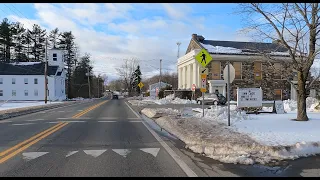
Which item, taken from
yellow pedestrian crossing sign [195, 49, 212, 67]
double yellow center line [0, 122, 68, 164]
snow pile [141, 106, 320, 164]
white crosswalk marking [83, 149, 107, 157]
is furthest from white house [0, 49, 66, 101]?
white crosswalk marking [83, 149, 107, 157]

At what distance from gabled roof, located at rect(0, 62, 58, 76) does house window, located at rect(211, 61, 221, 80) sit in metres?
36.7

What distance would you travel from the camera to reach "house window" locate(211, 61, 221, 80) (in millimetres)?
51031

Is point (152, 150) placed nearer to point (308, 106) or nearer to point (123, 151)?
point (123, 151)

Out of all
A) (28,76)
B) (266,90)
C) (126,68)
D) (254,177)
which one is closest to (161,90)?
(266,90)

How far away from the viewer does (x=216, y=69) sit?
168ft

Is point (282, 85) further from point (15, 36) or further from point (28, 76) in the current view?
point (15, 36)

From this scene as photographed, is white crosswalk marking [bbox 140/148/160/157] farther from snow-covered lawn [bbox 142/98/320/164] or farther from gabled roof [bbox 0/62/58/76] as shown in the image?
gabled roof [bbox 0/62/58/76]

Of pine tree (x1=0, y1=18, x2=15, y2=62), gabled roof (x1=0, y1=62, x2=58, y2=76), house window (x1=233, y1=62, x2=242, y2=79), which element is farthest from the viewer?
pine tree (x1=0, y1=18, x2=15, y2=62)

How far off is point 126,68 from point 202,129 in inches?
4261

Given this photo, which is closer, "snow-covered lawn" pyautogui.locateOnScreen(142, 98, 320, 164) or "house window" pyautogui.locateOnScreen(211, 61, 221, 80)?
"snow-covered lawn" pyautogui.locateOnScreen(142, 98, 320, 164)

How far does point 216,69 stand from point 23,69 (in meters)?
41.8

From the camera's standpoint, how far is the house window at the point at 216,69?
167 ft

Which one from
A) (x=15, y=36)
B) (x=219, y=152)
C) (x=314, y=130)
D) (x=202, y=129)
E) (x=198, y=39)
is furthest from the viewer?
(x=15, y=36)

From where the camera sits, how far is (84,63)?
108 m
